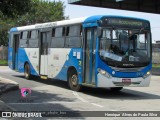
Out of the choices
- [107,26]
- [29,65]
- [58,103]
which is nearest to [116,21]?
[107,26]

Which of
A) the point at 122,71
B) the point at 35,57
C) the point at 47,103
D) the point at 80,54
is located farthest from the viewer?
the point at 35,57

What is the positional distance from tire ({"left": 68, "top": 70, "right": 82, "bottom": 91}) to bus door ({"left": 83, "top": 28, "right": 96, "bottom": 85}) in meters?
0.78

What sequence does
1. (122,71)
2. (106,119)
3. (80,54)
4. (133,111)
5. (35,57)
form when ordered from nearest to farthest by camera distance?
1. (106,119)
2. (133,111)
3. (122,71)
4. (80,54)
5. (35,57)

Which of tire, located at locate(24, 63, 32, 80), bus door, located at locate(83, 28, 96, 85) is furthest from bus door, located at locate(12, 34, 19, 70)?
bus door, located at locate(83, 28, 96, 85)

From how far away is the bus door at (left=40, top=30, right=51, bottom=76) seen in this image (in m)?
21.3

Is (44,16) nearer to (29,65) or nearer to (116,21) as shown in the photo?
(29,65)

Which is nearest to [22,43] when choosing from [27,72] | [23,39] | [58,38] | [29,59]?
[23,39]

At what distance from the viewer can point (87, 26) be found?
1712 centimetres

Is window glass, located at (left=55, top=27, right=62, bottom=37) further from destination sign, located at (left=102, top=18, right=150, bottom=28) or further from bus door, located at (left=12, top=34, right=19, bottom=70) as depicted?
bus door, located at (left=12, top=34, right=19, bottom=70)

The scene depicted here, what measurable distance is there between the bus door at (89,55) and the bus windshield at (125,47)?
54 centimetres

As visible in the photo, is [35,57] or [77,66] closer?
[77,66]

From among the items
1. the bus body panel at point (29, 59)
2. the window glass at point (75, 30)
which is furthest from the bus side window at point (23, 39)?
the window glass at point (75, 30)

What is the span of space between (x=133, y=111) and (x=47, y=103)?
3055 mm

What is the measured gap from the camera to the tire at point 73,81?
1775cm
